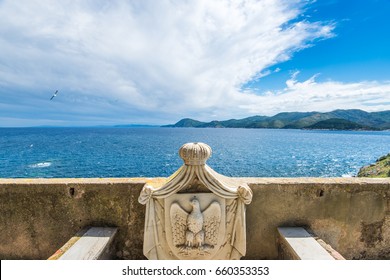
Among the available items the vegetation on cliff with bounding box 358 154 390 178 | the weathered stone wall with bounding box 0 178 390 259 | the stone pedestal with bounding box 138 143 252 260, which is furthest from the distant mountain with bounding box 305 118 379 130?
the stone pedestal with bounding box 138 143 252 260

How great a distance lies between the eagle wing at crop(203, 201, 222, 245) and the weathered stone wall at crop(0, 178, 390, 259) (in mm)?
837

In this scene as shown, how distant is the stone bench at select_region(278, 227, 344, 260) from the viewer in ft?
9.65

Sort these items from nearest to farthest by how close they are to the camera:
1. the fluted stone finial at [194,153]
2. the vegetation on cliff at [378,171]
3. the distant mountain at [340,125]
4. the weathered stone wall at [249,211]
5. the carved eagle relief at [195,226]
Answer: the fluted stone finial at [194,153] → the carved eagle relief at [195,226] → the weathered stone wall at [249,211] → the vegetation on cliff at [378,171] → the distant mountain at [340,125]

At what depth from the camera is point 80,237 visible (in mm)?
3371

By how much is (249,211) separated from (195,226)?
1.14 meters

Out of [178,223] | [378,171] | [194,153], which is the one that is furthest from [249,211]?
[378,171]

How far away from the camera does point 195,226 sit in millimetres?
3031

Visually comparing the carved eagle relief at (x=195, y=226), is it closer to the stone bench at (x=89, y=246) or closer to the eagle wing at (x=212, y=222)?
the eagle wing at (x=212, y=222)

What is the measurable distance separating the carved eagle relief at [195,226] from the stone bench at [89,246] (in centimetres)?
106

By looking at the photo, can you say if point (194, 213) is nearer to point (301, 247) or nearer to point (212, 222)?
point (212, 222)

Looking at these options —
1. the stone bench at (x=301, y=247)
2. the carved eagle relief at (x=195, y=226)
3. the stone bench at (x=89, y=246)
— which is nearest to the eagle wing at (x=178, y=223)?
the carved eagle relief at (x=195, y=226)

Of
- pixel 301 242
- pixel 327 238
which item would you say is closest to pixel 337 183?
pixel 327 238

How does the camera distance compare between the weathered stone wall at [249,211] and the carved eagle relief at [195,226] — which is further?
the weathered stone wall at [249,211]

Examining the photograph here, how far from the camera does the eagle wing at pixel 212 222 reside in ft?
10.1
